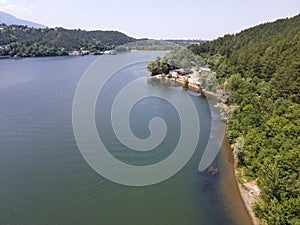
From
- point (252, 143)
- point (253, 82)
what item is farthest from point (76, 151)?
point (253, 82)

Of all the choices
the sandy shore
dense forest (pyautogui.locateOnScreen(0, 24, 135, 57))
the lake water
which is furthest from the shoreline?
dense forest (pyautogui.locateOnScreen(0, 24, 135, 57))

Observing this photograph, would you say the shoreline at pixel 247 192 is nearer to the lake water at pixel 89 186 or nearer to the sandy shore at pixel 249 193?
the sandy shore at pixel 249 193

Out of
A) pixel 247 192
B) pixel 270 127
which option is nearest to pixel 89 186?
pixel 247 192

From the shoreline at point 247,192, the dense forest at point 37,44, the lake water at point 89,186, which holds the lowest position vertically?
the lake water at point 89,186

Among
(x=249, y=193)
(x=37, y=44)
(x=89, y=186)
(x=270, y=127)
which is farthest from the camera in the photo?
(x=37, y=44)

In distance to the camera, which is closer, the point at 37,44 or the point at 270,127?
the point at 270,127

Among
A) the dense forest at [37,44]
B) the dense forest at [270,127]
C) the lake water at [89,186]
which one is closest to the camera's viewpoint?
the dense forest at [270,127]

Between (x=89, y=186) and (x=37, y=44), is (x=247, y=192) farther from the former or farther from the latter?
(x=37, y=44)

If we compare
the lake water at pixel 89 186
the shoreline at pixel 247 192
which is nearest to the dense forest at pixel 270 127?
the shoreline at pixel 247 192

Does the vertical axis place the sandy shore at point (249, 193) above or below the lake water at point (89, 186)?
above

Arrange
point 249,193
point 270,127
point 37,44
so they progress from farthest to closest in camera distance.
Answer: point 37,44 → point 270,127 → point 249,193
